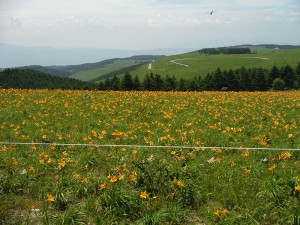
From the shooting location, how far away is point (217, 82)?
75000 mm

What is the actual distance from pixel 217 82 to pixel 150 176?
2800 inches

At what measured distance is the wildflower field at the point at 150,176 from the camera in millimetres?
5508

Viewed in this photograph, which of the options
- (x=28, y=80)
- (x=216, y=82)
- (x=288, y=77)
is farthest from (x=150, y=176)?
(x=28, y=80)

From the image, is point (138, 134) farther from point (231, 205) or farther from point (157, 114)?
point (231, 205)

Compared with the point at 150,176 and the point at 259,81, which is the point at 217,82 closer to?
the point at 259,81

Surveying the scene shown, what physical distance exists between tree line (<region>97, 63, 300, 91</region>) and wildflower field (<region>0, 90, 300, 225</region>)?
2208 inches

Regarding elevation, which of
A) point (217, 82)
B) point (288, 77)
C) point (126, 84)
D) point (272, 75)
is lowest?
→ point (217, 82)

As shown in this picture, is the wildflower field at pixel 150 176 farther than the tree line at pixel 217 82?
No

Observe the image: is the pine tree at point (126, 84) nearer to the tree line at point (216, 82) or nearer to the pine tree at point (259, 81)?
the tree line at point (216, 82)

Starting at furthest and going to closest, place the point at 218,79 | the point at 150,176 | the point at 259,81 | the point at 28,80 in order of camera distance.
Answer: the point at 28,80 < the point at 259,81 < the point at 218,79 < the point at 150,176

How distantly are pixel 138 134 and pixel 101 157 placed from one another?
2462 millimetres

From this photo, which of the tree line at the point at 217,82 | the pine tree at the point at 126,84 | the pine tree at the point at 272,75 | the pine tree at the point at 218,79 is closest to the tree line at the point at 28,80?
the tree line at the point at 217,82

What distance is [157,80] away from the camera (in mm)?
70500

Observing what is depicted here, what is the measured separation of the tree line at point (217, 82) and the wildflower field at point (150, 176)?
56.1m
